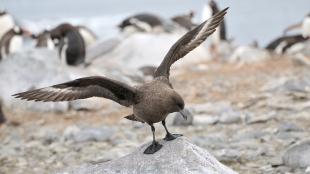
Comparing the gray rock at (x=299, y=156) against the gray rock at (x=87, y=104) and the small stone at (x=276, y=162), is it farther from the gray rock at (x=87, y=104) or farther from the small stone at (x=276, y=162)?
the gray rock at (x=87, y=104)

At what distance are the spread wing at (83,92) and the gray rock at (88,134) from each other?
3.90 meters

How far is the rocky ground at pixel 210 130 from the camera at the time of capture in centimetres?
802

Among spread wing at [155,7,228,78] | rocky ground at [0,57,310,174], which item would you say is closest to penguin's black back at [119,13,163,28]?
rocky ground at [0,57,310,174]

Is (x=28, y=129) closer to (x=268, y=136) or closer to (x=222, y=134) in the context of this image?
(x=222, y=134)

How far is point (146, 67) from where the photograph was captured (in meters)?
16.1

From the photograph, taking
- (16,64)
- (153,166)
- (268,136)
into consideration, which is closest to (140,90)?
(153,166)

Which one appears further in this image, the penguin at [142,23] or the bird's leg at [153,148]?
the penguin at [142,23]

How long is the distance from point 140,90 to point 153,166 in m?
0.67

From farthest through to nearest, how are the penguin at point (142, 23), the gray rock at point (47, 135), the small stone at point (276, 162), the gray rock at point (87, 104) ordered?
the penguin at point (142, 23) < the gray rock at point (87, 104) < the gray rock at point (47, 135) < the small stone at point (276, 162)

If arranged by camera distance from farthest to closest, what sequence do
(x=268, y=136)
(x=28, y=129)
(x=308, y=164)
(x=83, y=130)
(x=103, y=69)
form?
(x=103, y=69) → (x=28, y=129) → (x=83, y=130) → (x=268, y=136) → (x=308, y=164)

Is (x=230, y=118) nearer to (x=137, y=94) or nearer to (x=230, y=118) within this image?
(x=230, y=118)

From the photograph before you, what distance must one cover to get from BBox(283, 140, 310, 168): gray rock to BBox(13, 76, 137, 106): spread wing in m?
2.22

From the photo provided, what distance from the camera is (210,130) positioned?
9.76 meters

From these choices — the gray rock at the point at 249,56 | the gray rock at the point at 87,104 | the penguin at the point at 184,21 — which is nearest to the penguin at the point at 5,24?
the penguin at the point at 184,21
